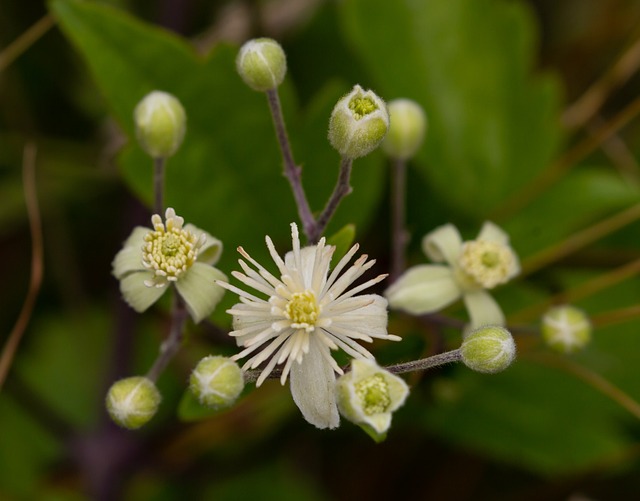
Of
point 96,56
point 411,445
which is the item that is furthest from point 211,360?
point 411,445

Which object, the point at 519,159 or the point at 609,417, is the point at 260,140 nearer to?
the point at 519,159

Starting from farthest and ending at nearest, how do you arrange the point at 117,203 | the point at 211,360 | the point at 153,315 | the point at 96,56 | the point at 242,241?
the point at 117,203 → the point at 153,315 → the point at 242,241 → the point at 96,56 → the point at 211,360

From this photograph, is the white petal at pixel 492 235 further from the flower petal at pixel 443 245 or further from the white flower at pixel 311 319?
the white flower at pixel 311 319

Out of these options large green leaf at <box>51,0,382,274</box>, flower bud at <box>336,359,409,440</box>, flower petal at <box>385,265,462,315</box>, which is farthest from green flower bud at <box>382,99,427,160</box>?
flower bud at <box>336,359,409,440</box>

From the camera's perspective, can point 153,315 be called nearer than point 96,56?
No

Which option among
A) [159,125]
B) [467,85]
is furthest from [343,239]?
[467,85]
